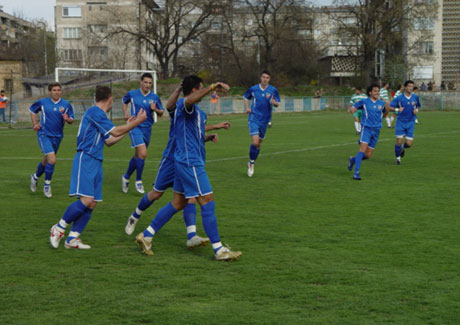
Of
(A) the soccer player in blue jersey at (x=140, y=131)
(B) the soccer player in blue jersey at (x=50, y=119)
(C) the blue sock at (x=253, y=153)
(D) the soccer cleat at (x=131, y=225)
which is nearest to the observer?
(D) the soccer cleat at (x=131, y=225)

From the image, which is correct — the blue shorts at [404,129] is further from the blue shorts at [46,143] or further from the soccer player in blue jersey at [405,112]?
the blue shorts at [46,143]

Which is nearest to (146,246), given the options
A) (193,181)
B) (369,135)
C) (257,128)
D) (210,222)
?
(210,222)

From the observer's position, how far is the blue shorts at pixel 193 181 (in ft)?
22.7

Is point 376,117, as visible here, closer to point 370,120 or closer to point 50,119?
point 370,120

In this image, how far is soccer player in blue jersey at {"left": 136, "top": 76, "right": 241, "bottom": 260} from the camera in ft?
22.5

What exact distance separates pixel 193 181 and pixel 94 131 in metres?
1.42

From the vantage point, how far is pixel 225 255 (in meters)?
6.79

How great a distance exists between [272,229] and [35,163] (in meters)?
11.0

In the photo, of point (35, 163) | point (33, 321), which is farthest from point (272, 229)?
point (35, 163)

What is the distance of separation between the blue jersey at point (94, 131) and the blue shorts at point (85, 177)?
8 centimetres

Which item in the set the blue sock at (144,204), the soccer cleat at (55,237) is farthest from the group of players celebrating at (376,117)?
the soccer cleat at (55,237)

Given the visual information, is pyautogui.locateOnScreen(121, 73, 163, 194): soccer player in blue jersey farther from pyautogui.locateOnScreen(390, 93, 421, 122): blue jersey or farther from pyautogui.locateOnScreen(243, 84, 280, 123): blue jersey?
pyautogui.locateOnScreen(390, 93, 421, 122): blue jersey

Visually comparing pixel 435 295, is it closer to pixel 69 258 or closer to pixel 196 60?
pixel 69 258

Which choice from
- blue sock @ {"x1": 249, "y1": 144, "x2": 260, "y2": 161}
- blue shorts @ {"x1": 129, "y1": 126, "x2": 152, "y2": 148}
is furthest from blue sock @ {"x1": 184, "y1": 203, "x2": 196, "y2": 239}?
blue sock @ {"x1": 249, "y1": 144, "x2": 260, "y2": 161}
